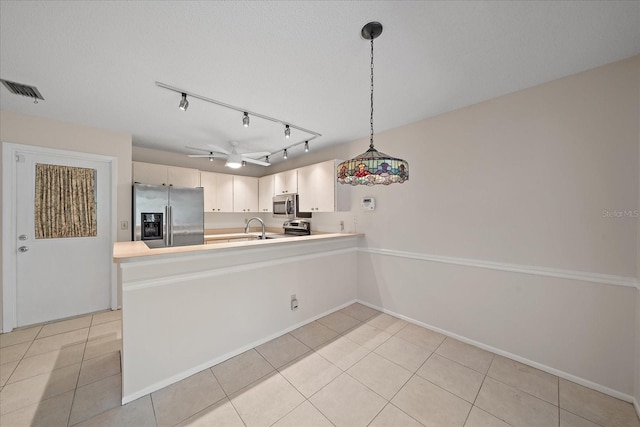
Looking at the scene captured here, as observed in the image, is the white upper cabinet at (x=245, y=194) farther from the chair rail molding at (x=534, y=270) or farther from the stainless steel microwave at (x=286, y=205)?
the chair rail molding at (x=534, y=270)

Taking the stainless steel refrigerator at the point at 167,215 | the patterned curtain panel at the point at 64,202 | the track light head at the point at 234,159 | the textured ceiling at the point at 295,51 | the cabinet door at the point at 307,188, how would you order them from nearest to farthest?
the textured ceiling at the point at 295,51 → the patterned curtain panel at the point at 64,202 → the track light head at the point at 234,159 → the stainless steel refrigerator at the point at 167,215 → the cabinet door at the point at 307,188

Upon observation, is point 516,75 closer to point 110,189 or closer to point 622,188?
point 622,188

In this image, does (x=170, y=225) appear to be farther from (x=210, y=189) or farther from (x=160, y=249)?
(x=160, y=249)

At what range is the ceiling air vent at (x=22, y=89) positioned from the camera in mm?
2053

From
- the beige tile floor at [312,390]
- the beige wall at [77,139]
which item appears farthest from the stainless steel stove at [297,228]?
the beige wall at [77,139]

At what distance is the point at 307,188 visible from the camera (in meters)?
4.11

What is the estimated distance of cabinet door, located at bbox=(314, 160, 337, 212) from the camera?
3635mm

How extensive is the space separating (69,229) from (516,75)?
5256 mm

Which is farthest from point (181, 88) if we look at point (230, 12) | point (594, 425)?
point (594, 425)

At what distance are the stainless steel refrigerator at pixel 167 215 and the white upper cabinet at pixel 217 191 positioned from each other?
2.08ft

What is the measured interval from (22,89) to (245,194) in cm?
323

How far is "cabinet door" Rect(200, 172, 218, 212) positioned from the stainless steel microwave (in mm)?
1170

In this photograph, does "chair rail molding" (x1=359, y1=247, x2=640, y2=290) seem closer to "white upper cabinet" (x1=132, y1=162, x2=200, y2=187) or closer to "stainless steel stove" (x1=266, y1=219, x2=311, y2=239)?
"stainless steel stove" (x1=266, y1=219, x2=311, y2=239)

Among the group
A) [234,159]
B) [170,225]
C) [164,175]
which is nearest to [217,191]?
[164,175]
